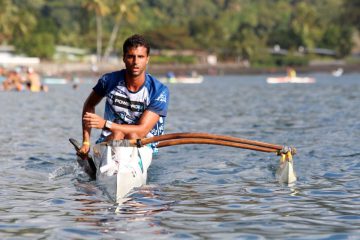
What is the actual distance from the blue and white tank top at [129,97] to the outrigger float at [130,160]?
540 millimetres

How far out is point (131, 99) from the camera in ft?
44.6

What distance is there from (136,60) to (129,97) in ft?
2.90

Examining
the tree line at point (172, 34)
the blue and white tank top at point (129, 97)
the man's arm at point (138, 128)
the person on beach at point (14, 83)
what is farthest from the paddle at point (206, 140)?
the tree line at point (172, 34)

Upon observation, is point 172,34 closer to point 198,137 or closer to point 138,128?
point 198,137

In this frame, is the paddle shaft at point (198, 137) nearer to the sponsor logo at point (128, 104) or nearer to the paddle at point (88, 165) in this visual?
the sponsor logo at point (128, 104)

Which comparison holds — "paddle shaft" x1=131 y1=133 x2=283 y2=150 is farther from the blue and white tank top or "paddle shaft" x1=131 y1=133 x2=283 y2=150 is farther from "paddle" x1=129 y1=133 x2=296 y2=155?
the blue and white tank top

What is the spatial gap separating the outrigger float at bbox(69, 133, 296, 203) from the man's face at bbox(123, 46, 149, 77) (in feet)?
3.45

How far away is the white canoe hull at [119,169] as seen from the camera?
12031 millimetres

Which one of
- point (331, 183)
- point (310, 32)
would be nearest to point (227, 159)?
point (331, 183)

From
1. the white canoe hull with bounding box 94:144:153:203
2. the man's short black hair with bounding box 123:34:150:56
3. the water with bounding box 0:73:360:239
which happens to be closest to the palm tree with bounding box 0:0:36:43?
the water with bounding box 0:73:360:239

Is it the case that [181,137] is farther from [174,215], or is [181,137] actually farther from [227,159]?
[227,159]

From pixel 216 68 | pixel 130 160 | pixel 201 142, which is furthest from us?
pixel 216 68

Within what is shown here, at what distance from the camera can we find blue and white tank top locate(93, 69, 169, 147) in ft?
43.9

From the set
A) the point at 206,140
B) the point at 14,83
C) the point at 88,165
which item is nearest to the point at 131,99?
the point at 206,140
